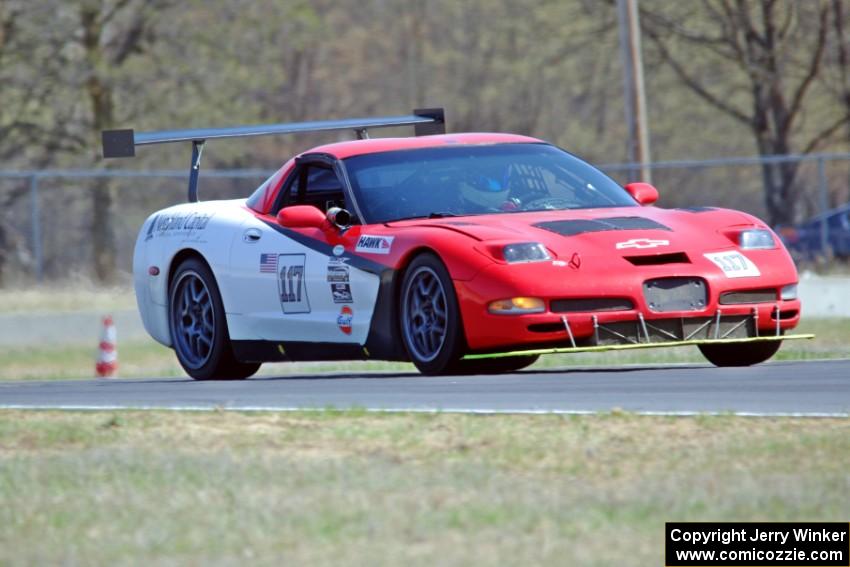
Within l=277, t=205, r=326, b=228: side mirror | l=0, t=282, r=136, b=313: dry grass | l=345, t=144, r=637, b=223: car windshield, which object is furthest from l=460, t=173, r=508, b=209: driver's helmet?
l=0, t=282, r=136, b=313: dry grass

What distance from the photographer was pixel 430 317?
31.2 feet

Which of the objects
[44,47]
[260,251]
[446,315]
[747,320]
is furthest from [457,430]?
[44,47]

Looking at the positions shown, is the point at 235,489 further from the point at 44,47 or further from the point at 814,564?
the point at 44,47

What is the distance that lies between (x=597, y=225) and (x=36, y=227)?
1456cm

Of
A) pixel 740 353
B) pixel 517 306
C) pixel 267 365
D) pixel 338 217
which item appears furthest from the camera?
pixel 267 365

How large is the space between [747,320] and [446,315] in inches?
65.0

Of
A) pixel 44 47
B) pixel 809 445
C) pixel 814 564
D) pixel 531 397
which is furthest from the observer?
pixel 44 47

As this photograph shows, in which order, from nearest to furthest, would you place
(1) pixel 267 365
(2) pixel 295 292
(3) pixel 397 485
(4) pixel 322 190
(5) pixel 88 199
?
(3) pixel 397 485, (2) pixel 295 292, (4) pixel 322 190, (1) pixel 267 365, (5) pixel 88 199


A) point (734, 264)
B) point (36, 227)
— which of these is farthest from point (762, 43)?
point (734, 264)

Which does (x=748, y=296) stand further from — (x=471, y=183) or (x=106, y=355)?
(x=106, y=355)

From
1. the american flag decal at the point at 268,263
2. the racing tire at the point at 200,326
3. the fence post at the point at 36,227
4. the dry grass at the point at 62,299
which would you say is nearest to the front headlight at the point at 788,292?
the american flag decal at the point at 268,263

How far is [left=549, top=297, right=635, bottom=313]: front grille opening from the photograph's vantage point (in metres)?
9.20

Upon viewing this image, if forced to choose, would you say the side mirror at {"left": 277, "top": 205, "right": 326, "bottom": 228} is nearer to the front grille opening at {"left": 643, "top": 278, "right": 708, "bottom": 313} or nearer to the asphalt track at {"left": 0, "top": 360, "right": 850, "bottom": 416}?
the asphalt track at {"left": 0, "top": 360, "right": 850, "bottom": 416}

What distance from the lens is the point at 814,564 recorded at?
188 inches
